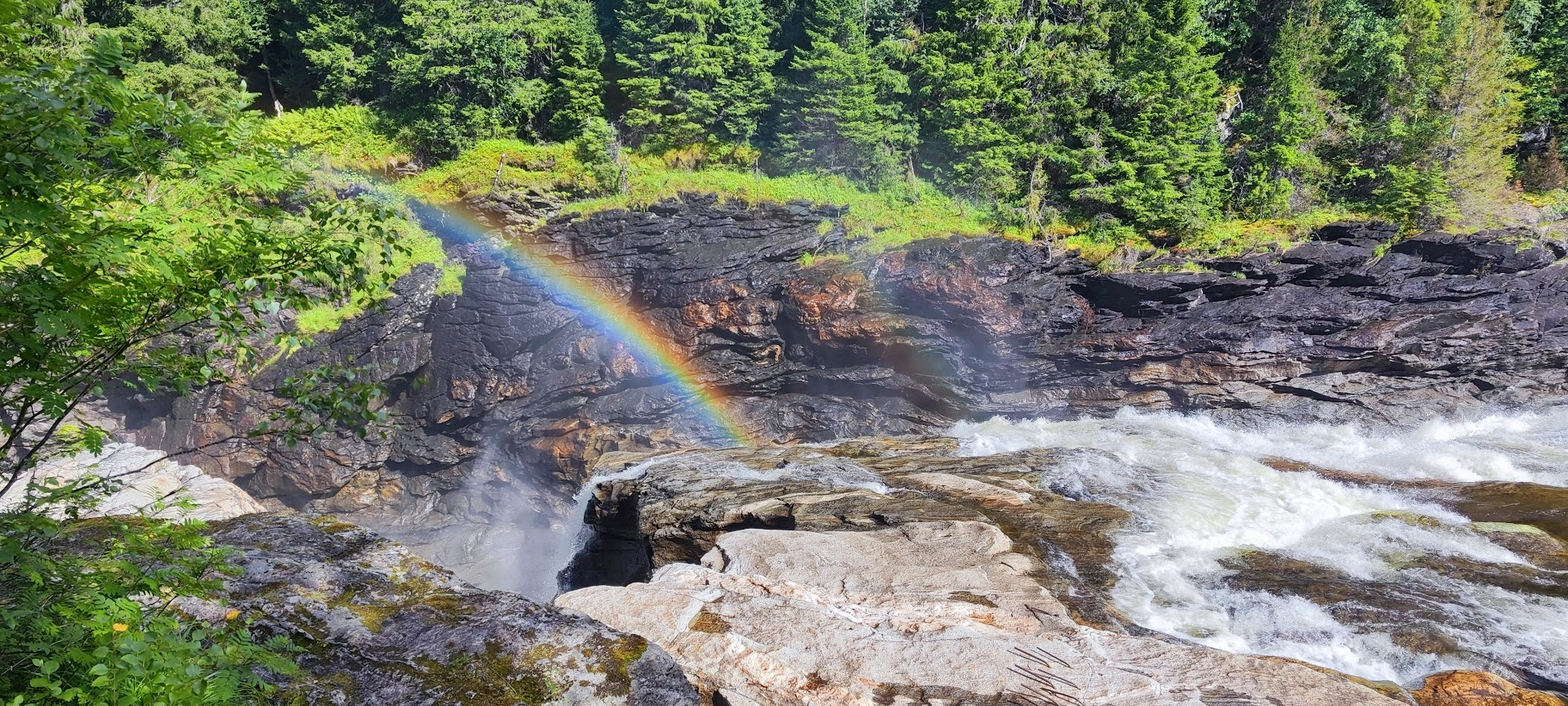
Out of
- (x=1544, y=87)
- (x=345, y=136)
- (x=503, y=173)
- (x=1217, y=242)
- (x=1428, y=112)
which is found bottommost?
(x=1217, y=242)

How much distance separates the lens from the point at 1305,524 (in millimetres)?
10375

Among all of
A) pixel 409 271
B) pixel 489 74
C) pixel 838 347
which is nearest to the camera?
pixel 838 347

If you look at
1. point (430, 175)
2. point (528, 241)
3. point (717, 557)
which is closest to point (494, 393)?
point (528, 241)

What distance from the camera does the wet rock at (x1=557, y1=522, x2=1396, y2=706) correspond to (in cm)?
495

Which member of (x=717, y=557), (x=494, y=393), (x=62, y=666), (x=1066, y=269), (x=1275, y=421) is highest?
(x=62, y=666)

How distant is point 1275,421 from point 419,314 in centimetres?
2400

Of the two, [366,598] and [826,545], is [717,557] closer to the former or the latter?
[826,545]

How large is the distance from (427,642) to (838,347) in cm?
1725

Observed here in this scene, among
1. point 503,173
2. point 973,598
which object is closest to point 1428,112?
point 973,598

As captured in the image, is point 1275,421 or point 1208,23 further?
point 1208,23

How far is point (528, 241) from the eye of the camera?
23000 mm

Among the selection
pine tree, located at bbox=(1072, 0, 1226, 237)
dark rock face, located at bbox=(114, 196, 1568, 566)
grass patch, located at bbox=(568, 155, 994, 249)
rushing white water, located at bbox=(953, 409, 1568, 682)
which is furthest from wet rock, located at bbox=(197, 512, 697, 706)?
pine tree, located at bbox=(1072, 0, 1226, 237)

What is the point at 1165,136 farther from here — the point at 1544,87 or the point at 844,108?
the point at 1544,87

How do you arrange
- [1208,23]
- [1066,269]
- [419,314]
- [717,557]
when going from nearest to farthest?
1. [717,557]
2. [1066,269]
3. [419,314]
4. [1208,23]
